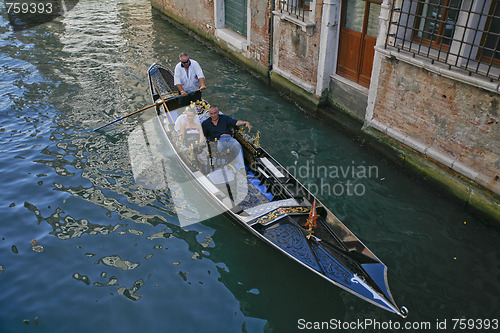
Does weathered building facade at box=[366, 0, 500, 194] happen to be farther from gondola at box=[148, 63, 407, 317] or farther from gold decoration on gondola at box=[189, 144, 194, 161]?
gold decoration on gondola at box=[189, 144, 194, 161]

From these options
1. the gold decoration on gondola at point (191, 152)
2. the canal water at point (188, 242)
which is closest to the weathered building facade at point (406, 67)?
the canal water at point (188, 242)

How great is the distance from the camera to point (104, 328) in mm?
4512

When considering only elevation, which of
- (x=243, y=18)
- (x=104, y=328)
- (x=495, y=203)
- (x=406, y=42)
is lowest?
(x=104, y=328)

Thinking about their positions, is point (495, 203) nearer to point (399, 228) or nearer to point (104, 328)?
point (399, 228)

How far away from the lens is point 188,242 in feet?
18.6

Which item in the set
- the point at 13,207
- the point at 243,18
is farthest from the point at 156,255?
the point at 243,18

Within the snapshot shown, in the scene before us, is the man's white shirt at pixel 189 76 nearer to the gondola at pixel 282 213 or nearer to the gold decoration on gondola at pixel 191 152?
the gondola at pixel 282 213

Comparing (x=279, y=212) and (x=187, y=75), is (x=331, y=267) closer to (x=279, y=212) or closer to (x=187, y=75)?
(x=279, y=212)

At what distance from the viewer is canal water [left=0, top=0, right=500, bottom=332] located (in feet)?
15.3

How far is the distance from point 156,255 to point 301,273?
1.92m

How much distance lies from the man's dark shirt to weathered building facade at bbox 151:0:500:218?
2679 mm

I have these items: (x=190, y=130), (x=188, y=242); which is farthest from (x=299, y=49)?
(x=188, y=242)

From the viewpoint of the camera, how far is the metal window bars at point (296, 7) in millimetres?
8741

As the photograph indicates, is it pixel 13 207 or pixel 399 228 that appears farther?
pixel 13 207
